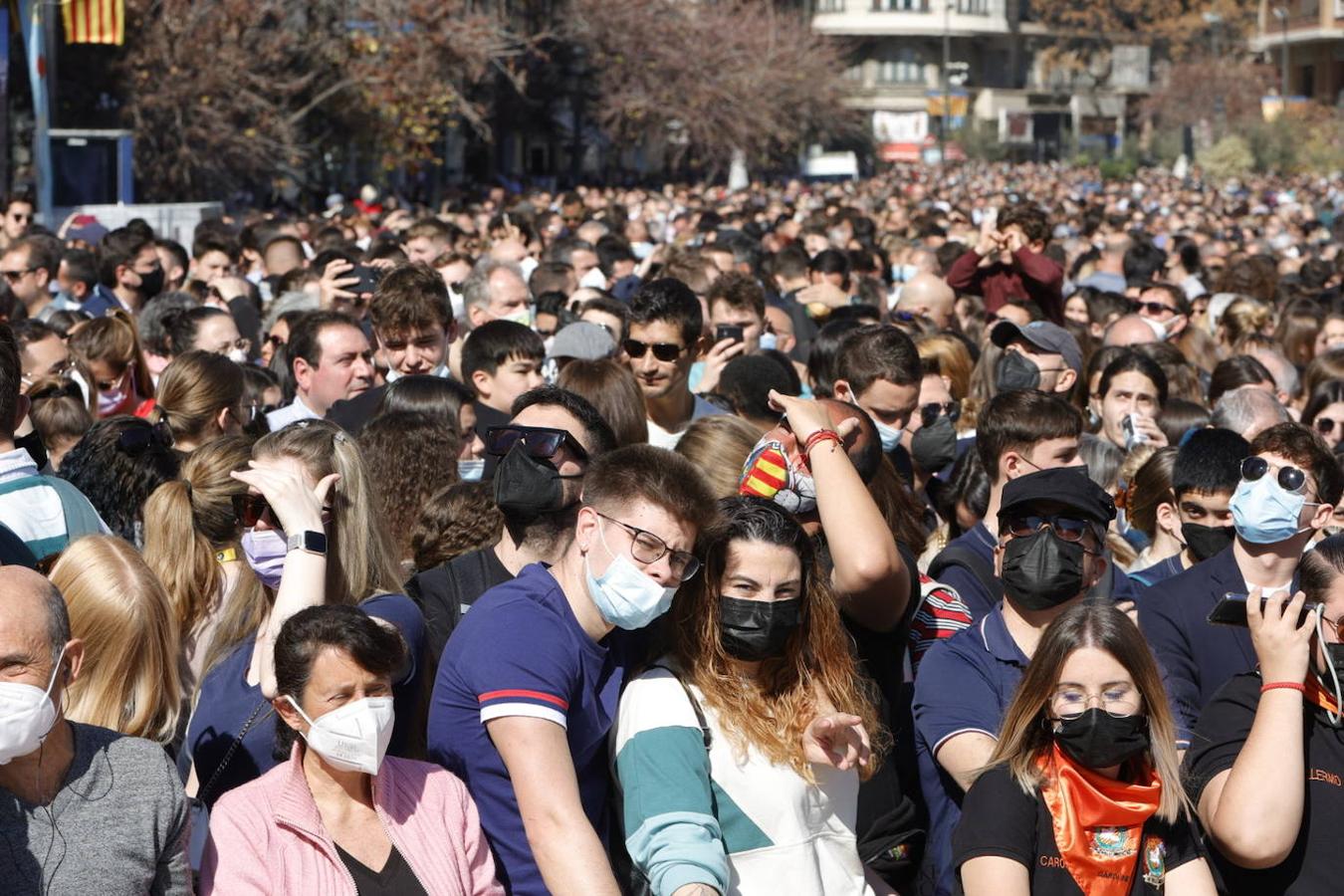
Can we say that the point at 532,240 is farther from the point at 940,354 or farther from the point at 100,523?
the point at 100,523

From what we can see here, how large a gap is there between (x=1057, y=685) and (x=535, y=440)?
4.67ft

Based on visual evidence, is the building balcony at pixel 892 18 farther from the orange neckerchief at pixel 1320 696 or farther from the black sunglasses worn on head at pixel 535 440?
the orange neckerchief at pixel 1320 696

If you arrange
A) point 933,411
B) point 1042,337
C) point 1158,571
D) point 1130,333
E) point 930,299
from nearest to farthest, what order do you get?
point 1158,571 → point 933,411 → point 1042,337 → point 1130,333 → point 930,299

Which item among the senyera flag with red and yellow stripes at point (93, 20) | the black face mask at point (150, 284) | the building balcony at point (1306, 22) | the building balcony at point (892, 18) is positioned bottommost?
the black face mask at point (150, 284)

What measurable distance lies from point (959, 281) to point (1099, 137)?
80.4 metres

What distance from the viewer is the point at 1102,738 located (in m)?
3.81

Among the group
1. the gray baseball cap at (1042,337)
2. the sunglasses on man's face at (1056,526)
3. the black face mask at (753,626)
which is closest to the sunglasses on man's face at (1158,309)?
the gray baseball cap at (1042,337)

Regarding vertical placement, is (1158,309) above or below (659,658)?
above

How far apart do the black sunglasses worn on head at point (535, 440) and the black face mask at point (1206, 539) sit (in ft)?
7.29

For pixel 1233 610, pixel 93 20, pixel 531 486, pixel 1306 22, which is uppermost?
pixel 1306 22

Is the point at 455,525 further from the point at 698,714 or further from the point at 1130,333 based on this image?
the point at 1130,333

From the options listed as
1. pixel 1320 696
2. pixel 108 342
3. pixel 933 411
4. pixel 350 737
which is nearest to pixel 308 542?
pixel 350 737

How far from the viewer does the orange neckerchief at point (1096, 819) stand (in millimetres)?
3771

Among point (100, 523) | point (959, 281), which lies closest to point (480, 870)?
point (100, 523)
